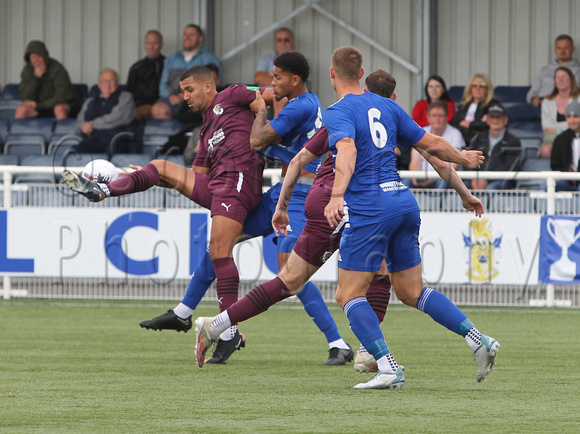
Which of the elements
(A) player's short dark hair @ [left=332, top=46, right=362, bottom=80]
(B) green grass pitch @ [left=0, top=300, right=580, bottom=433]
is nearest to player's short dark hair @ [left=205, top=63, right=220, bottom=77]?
(B) green grass pitch @ [left=0, top=300, right=580, bottom=433]

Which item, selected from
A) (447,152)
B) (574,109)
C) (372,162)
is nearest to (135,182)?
(372,162)

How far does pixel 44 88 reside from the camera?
15.8 m

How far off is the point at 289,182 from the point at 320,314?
4.56 ft

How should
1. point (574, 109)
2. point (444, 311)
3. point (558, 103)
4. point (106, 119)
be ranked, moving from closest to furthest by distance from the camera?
1. point (444, 311)
2. point (574, 109)
3. point (558, 103)
4. point (106, 119)

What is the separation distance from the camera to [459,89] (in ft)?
50.9

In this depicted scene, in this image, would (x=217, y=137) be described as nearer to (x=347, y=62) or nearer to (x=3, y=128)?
(x=347, y=62)

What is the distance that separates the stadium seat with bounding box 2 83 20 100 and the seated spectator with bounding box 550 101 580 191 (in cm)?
875

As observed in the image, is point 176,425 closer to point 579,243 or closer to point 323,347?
point 323,347

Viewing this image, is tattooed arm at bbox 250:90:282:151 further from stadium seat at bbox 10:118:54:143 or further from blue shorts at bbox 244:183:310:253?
stadium seat at bbox 10:118:54:143

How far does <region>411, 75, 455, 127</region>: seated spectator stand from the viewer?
1363 centimetres

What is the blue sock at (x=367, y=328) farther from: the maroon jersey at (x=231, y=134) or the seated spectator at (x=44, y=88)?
the seated spectator at (x=44, y=88)

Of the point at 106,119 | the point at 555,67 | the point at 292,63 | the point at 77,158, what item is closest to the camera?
the point at 292,63

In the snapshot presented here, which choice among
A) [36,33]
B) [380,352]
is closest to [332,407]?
[380,352]

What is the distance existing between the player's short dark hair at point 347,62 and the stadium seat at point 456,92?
9.64 metres
